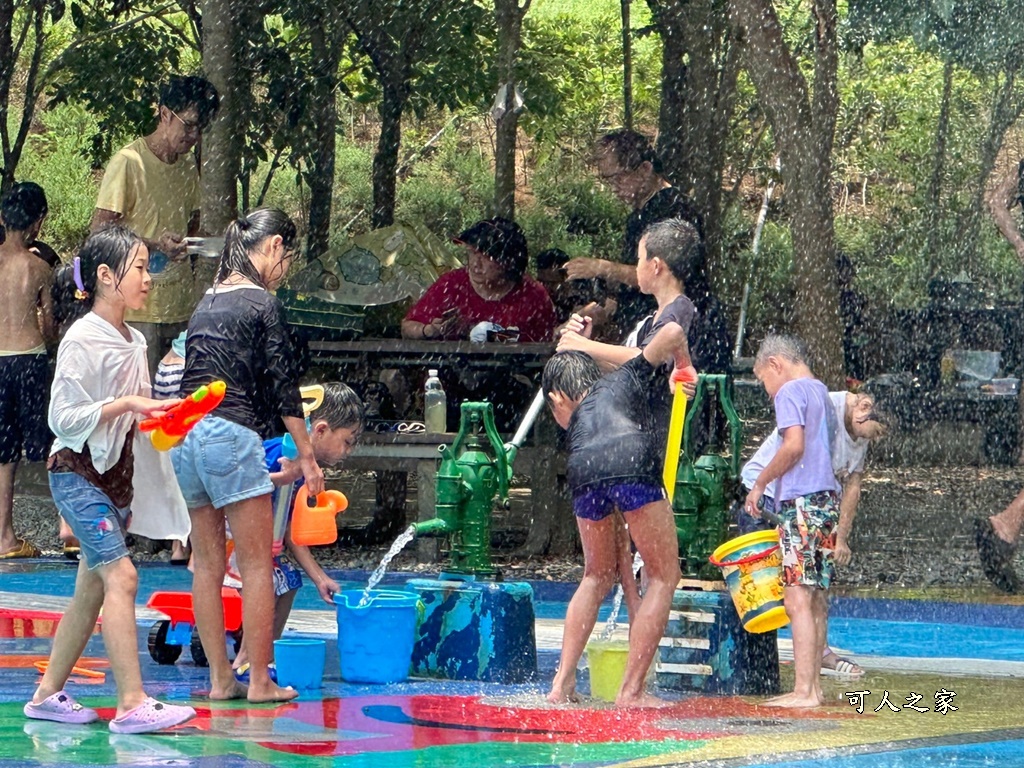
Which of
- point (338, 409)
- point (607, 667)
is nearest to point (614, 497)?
point (607, 667)

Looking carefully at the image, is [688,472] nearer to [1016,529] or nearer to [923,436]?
[1016,529]

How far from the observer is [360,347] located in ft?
29.8

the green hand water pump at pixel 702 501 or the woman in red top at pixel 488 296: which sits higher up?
the woman in red top at pixel 488 296

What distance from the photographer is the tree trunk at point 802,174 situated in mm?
9531

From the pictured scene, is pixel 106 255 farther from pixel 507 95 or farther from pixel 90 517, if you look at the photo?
pixel 507 95

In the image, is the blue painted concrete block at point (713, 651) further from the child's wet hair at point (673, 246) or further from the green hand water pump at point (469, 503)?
the child's wet hair at point (673, 246)

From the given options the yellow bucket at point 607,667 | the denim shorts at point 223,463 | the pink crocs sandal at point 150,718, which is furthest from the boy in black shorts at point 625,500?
the pink crocs sandal at point 150,718

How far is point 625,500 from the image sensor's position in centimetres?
526

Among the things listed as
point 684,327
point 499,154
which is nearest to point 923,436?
point 499,154

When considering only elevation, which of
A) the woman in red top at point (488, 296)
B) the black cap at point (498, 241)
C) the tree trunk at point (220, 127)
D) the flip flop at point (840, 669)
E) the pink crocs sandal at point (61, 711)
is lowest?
the flip flop at point (840, 669)

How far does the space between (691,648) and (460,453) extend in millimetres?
1156

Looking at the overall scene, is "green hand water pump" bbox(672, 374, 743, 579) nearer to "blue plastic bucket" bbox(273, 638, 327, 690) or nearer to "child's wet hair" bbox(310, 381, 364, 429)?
"child's wet hair" bbox(310, 381, 364, 429)

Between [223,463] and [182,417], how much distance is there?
0.42 meters

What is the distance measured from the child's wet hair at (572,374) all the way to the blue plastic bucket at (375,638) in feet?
2.97
